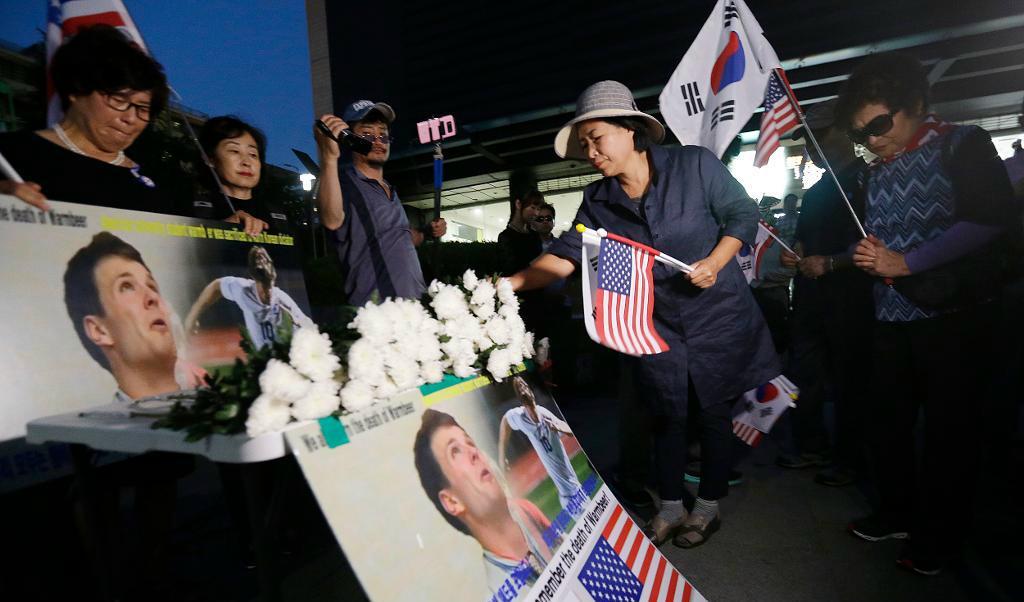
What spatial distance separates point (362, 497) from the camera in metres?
1.05

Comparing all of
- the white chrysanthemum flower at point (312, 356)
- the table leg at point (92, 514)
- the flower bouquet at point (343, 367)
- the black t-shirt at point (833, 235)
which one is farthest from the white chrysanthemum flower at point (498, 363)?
the black t-shirt at point (833, 235)

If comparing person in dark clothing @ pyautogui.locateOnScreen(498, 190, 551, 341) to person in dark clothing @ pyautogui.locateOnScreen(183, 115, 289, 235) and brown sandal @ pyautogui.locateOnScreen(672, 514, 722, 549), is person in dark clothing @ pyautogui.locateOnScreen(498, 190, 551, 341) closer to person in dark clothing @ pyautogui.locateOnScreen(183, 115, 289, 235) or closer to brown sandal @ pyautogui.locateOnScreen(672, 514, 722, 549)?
person in dark clothing @ pyautogui.locateOnScreen(183, 115, 289, 235)

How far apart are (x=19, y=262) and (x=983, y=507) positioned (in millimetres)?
4574

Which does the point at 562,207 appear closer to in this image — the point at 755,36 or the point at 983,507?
the point at 755,36

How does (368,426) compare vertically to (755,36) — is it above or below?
below

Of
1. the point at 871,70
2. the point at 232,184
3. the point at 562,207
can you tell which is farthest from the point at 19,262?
the point at 562,207

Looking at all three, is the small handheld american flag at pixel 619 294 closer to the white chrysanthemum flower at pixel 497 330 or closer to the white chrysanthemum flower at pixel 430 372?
the white chrysanthemum flower at pixel 497 330

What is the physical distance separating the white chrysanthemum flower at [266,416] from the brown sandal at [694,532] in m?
2.08

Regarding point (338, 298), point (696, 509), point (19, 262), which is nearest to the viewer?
point (19, 262)

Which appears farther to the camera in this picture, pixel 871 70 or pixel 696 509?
pixel 696 509

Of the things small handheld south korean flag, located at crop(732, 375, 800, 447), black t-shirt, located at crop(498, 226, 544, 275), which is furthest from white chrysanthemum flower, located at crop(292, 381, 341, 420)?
black t-shirt, located at crop(498, 226, 544, 275)

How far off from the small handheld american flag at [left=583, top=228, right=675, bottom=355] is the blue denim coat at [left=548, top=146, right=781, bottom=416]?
12.3 inches

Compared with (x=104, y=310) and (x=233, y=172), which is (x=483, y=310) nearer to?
(x=104, y=310)

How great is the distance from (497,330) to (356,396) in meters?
0.70
